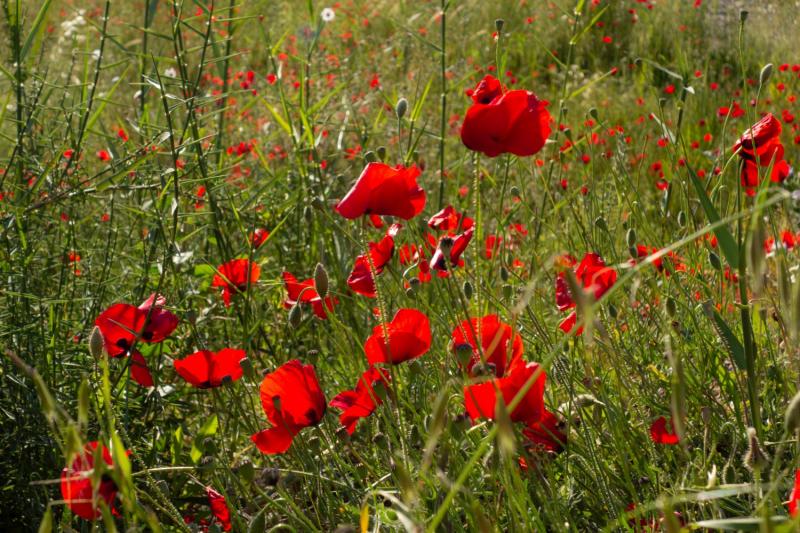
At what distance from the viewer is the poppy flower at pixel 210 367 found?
133 centimetres

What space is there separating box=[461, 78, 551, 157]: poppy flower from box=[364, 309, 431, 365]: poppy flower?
31 centimetres

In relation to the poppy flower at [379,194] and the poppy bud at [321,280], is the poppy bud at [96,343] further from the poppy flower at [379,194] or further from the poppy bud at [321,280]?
the poppy flower at [379,194]

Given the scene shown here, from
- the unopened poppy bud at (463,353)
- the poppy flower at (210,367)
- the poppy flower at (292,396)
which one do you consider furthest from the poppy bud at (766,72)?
the poppy flower at (210,367)

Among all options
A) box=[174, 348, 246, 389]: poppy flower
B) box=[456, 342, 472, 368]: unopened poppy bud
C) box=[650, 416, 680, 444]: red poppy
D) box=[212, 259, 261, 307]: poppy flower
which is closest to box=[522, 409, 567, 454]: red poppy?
box=[650, 416, 680, 444]: red poppy

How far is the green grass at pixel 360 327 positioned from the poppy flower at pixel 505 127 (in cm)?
11

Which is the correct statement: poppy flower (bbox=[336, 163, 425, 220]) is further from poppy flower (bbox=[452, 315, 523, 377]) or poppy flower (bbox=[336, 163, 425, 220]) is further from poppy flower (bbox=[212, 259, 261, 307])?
poppy flower (bbox=[212, 259, 261, 307])

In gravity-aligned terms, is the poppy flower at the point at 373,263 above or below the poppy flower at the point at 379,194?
below

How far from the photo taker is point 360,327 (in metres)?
2.10

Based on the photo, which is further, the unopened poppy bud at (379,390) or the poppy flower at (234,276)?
the poppy flower at (234,276)

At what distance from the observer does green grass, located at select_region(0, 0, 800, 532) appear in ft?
3.29

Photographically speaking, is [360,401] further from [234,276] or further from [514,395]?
[234,276]

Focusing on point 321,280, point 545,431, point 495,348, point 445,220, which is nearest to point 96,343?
point 321,280

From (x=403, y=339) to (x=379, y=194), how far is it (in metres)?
0.24

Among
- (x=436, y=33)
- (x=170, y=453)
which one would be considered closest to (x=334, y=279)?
(x=170, y=453)
